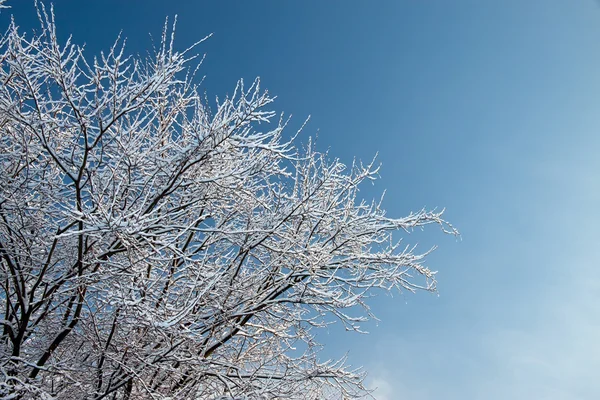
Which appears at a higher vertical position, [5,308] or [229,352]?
[229,352]

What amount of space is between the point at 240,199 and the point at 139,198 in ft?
5.77

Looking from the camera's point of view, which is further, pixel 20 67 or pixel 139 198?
pixel 139 198

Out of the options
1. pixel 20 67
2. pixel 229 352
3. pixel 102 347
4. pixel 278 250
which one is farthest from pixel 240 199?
pixel 20 67

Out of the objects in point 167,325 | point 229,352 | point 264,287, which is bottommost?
point 167,325

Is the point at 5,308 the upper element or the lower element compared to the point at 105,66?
lower

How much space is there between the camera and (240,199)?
7.90m

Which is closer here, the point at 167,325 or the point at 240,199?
the point at 167,325

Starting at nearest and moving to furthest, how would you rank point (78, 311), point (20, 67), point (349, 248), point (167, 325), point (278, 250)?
point (167, 325) < point (20, 67) < point (78, 311) < point (278, 250) < point (349, 248)

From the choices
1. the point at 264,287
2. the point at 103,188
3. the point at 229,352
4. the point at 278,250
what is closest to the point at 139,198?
the point at 103,188

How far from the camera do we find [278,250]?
712cm

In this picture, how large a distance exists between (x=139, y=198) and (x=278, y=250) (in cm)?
187

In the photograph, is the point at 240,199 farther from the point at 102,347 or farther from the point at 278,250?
the point at 102,347

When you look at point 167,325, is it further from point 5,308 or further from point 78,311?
point 5,308

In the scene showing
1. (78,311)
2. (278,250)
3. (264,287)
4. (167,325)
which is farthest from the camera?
(264,287)
